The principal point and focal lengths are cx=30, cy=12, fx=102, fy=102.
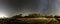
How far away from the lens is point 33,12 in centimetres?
130

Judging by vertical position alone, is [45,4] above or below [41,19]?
above

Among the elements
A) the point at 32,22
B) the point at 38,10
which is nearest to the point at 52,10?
the point at 38,10

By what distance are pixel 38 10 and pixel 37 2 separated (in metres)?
0.10

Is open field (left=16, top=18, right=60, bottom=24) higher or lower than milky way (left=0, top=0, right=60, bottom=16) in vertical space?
lower

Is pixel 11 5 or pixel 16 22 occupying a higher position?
pixel 11 5

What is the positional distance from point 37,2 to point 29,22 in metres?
0.27

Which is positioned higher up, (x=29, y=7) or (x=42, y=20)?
(x=29, y=7)

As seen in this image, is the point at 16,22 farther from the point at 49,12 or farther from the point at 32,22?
the point at 49,12

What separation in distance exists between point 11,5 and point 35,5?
0.31 metres

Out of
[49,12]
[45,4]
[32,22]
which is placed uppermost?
[45,4]

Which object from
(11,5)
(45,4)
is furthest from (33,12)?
(11,5)

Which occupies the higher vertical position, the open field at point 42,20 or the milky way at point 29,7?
the milky way at point 29,7

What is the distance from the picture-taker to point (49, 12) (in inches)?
50.8

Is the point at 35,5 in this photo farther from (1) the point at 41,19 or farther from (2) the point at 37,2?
(1) the point at 41,19
